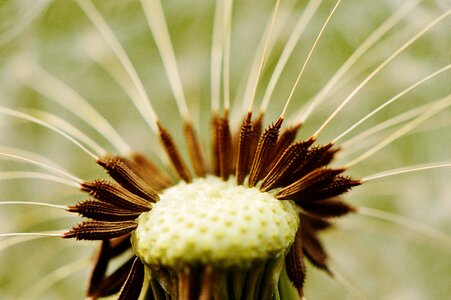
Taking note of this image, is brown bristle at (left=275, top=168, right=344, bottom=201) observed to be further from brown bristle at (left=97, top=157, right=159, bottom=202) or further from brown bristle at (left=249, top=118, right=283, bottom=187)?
brown bristle at (left=97, top=157, right=159, bottom=202)

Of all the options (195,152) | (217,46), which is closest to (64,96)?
(217,46)

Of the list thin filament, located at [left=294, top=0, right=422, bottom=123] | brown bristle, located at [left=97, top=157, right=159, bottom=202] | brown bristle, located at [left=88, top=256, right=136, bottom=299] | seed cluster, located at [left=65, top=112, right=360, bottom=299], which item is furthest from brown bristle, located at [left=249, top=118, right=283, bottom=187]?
thin filament, located at [left=294, top=0, right=422, bottom=123]

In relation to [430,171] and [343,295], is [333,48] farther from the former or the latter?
[343,295]

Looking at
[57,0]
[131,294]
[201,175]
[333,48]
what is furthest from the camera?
[333,48]

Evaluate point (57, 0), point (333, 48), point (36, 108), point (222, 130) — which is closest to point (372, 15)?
point (333, 48)

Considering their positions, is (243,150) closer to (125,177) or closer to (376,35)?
(125,177)

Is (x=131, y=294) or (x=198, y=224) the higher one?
(x=198, y=224)
